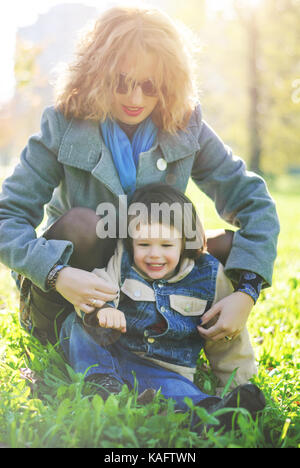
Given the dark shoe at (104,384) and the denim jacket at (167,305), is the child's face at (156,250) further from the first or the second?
the dark shoe at (104,384)

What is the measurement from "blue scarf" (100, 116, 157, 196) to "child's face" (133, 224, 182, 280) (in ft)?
0.84

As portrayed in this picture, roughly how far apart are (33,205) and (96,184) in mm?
280

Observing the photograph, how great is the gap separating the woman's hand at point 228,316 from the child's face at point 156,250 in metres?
0.24

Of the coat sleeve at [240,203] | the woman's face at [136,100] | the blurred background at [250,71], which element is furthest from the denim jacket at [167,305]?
the blurred background at [250,71]

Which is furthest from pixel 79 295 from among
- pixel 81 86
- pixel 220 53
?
pixel 220 53

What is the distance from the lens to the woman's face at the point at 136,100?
6.42 feet

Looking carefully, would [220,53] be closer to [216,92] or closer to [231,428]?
[216,92]

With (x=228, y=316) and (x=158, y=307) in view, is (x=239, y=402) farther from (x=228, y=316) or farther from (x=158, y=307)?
(x=158, y=307)

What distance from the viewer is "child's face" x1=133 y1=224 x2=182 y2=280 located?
1.93 m

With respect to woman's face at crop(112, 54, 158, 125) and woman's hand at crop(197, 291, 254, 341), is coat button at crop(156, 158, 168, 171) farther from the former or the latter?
woman's hand at crop(197, 291, 254, 341)

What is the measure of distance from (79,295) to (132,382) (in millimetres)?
375

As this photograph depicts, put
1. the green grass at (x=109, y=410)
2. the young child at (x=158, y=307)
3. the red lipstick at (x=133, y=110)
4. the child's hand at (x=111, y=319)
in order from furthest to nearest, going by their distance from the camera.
Result: the red lipstick at (x=133, y=110) < the young child at (x=158, y=307) < the child's hand at (x=111, y=319) < the green grass at (x=109, y=410)

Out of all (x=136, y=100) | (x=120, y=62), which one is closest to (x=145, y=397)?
(x=136, y=100)

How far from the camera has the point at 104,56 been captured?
76.5 inches
